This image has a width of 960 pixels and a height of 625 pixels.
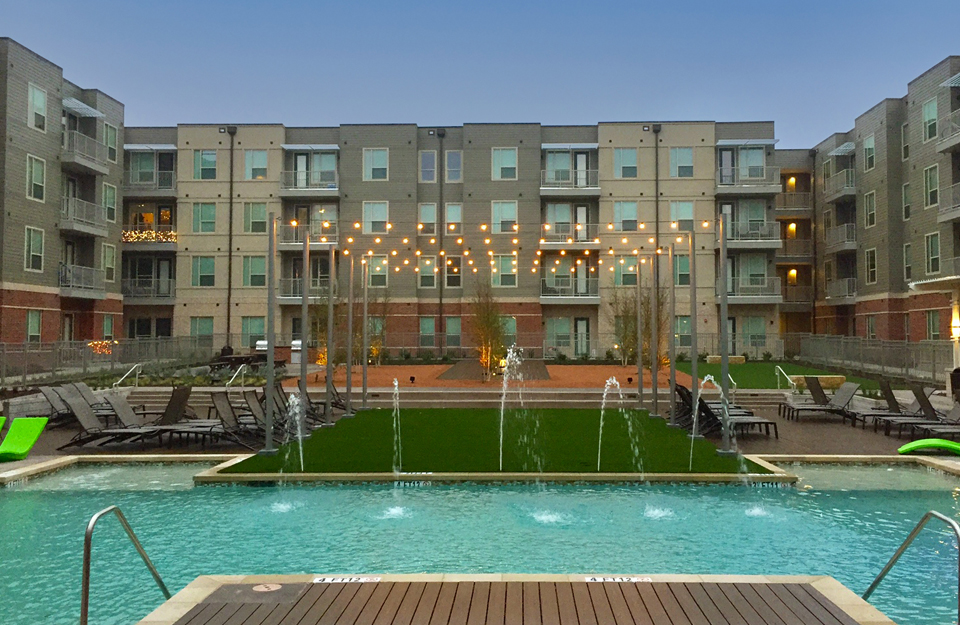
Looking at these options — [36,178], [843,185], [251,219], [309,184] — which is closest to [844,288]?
[843,185]

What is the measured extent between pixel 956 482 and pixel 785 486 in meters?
2.95

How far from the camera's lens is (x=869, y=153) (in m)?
42.8

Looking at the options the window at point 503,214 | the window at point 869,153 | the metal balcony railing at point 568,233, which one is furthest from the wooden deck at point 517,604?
the window at point 869,153

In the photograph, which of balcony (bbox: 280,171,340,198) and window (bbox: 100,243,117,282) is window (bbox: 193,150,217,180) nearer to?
balcony (bbox: 280,171,340,198)

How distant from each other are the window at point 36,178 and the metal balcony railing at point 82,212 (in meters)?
1.68

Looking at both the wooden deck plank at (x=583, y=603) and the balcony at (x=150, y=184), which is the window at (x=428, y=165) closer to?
the balcony at (x=150, y=184)

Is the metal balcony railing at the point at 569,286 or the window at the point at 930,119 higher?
the window at the point at 930,119

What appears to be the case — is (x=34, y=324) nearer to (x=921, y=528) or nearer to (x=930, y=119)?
(x=921, y=528)

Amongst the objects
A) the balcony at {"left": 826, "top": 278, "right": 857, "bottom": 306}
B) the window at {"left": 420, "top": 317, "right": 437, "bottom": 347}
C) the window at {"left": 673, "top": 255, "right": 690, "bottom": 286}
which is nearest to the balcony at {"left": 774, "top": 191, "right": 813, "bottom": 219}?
the balcony at {"left": 826, "top": 278, "right": 857, "bottom": 306}

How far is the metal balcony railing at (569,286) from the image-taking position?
145 ft

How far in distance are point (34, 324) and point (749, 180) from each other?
3917 centimetres

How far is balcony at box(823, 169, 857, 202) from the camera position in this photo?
147 feet

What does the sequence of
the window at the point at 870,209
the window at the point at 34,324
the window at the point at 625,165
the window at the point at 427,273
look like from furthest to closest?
the window at the point at 625,165 → the window at the point at 427,273 → the window at the point at 870,209 → the window at the point at 34,324

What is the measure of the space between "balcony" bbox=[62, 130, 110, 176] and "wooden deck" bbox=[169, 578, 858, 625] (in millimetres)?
35167
